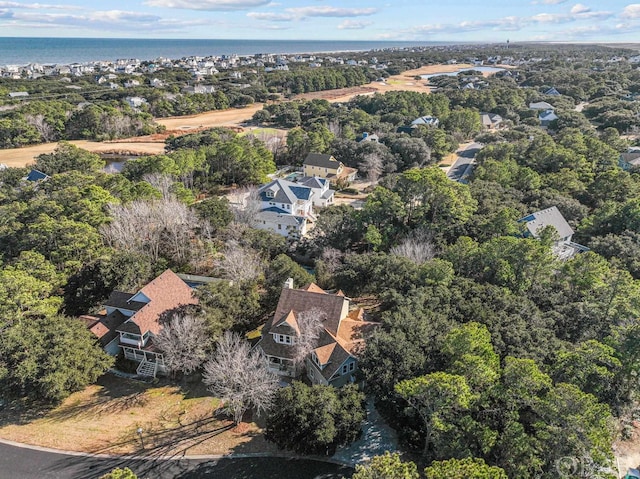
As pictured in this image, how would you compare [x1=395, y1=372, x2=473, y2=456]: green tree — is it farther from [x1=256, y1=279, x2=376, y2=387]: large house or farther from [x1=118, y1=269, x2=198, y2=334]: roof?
[x1=118, y1=269, x2=198, y2=334]: roof

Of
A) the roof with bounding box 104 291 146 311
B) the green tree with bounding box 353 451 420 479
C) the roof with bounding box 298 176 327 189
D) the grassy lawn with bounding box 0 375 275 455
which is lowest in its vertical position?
the grassy lawn with bounding box 0 375 275 455

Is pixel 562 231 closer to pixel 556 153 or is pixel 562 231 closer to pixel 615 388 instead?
pixel 556 153

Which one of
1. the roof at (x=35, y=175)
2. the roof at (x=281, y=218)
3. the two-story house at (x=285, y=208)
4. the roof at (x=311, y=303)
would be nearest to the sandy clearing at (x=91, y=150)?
the roof at (x=35, y=175)

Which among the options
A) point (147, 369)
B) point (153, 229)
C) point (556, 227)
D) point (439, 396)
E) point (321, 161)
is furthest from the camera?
point (321, 161)

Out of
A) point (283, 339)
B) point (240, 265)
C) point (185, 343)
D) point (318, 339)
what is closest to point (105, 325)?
point (185, 343)

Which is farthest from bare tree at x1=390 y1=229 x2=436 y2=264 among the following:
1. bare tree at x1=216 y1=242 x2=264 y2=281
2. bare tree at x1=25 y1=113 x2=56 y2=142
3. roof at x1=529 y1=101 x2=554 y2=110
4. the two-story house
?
bare tree at x1=25 y1=113 x2=56 y2=142

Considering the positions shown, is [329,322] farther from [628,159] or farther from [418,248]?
[628,159]
